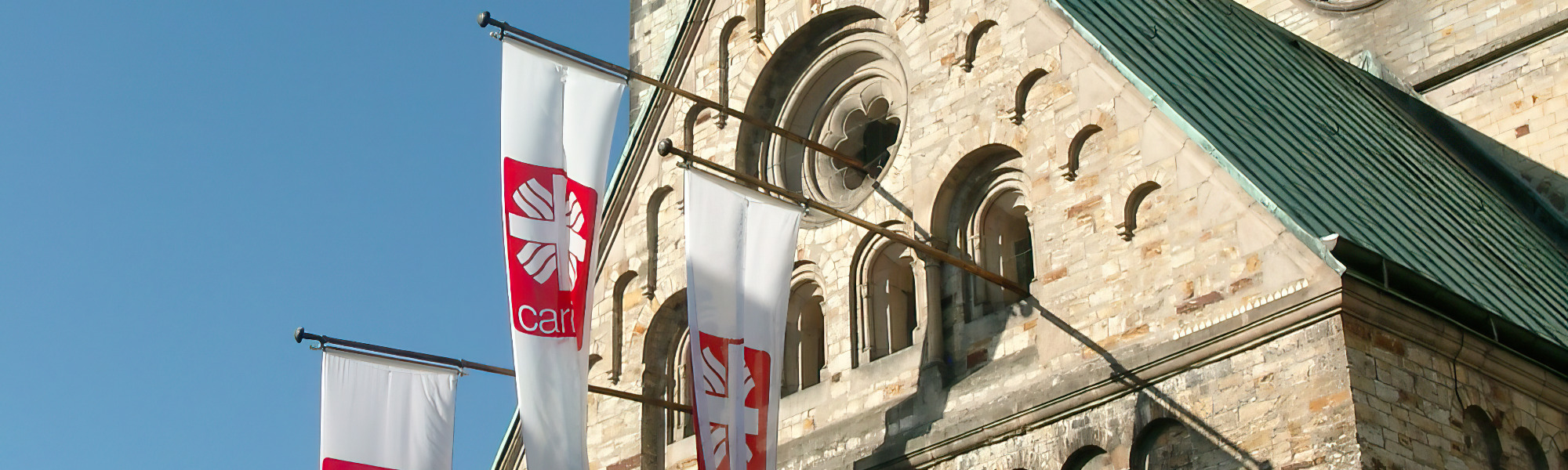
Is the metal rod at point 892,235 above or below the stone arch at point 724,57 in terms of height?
below

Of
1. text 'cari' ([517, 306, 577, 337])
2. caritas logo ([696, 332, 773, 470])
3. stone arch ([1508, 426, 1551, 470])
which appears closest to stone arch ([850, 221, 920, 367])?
caritas logo ([696, 332, 773, 470])

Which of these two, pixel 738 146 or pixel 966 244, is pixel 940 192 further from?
pixel 738 146

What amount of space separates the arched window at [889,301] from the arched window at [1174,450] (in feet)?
13.1

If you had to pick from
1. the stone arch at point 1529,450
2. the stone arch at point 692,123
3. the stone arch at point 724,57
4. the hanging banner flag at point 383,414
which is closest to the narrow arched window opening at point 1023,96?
the stone arch at point 724,57

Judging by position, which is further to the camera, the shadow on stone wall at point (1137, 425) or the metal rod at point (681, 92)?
the metal rod at point (681, 92)

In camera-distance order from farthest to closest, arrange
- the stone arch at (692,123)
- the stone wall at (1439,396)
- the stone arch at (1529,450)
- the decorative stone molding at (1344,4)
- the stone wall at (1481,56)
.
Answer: the decorative stone molding at (1344,4) → the stone arch at (692,123) → the stone wall at (1481,56) → the stone arch at (1529,450) → the stone wall at (1439,396)

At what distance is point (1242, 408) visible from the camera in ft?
61.9

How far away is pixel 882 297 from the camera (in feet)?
77.7

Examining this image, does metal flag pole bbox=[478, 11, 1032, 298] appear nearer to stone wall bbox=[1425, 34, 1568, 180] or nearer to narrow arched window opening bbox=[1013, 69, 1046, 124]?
narrow arched window opening bbox=[1013, 69, 1046, 124]

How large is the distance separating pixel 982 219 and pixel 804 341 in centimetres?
284

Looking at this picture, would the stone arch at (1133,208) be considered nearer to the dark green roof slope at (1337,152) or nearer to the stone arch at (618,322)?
the dark green roof slope at (1337,152)

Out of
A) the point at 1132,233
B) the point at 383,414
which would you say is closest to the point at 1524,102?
the point at 1132,233

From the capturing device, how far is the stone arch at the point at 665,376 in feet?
83.7

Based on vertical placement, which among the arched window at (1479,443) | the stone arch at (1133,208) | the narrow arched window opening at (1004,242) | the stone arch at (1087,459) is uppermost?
the narrow arched window opening at (1004,242)
